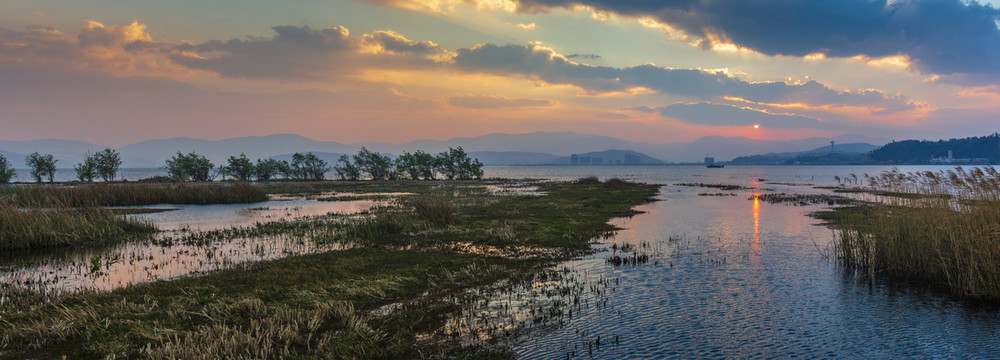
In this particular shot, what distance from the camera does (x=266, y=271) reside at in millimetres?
16828

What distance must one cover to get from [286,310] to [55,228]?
73.7 ft

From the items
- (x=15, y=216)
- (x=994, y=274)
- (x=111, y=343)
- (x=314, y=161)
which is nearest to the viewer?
(x=111, y=343)

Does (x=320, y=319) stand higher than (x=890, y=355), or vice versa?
(x=320, y=319)

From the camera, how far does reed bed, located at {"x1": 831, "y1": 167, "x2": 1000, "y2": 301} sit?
42.8ft

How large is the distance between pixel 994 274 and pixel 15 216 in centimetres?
4175

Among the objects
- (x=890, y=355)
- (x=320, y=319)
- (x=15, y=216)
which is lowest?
(x=890, y=355)

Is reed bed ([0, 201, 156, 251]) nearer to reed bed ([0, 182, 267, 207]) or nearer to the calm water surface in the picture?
the calm water surface

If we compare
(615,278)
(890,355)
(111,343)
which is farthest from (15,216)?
(890,355)

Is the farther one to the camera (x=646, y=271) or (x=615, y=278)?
(x=646, y=271)

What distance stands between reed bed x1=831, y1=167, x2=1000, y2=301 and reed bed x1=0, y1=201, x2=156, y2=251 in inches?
1490

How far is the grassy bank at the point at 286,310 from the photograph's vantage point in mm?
9469

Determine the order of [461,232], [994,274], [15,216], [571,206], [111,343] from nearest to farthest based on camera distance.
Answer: [111,343] → [994,274] → [15,216] → [461,232] → [571,206]

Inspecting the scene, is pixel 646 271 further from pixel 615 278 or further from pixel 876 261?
pixel 876 261

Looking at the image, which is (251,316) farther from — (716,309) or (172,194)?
(172,194)
